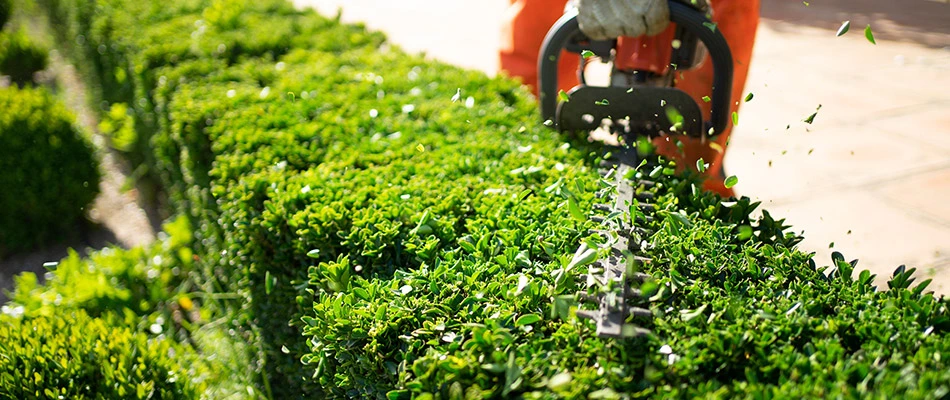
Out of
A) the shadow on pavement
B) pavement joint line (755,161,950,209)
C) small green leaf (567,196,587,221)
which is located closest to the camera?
small green leaf (567,196,587,221)

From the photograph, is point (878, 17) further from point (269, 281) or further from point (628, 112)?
point (269, 281)

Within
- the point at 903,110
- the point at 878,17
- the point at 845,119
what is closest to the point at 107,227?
the point at 845,119

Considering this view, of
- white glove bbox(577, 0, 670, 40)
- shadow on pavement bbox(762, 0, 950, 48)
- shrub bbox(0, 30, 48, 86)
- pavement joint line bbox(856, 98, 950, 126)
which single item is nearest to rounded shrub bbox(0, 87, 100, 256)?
shrub bbox(0, 30, 48, 86)

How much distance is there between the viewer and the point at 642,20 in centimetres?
247

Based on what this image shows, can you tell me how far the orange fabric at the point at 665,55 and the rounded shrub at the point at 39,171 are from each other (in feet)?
10.7

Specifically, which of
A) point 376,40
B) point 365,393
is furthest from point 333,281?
point 376,40

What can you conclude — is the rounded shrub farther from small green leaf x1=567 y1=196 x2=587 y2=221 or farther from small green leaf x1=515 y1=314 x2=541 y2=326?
small green leaf x1=515 y1=314 x2=541 y2=326

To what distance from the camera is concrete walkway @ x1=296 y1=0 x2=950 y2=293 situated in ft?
12.7

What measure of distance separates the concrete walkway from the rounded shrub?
2.58 meters

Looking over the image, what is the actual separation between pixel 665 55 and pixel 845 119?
3.38m

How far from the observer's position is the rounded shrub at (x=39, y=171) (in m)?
4.94

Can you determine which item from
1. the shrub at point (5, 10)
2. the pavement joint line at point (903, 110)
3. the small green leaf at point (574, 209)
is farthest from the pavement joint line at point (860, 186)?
the shrub at point (5, 10)

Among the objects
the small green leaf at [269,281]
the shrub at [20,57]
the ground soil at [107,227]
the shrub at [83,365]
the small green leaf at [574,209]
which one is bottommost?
the ground soil at [107,227]

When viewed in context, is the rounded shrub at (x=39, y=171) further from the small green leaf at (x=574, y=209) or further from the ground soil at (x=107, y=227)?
the small green leaf at (x=574, y=209)
